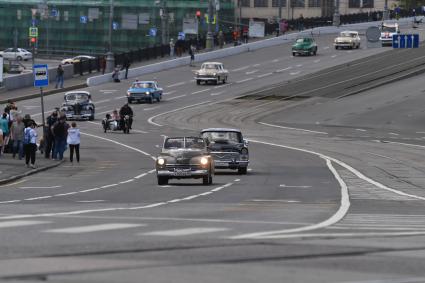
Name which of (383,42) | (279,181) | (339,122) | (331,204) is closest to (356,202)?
(331,204)

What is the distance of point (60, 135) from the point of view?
44062 mm

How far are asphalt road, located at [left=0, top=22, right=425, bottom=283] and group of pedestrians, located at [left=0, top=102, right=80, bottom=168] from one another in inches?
43.0

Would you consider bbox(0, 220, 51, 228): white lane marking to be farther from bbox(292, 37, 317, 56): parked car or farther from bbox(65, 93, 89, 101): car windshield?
bbox(292, 37, 317, 56): parked car

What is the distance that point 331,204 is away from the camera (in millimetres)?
26734

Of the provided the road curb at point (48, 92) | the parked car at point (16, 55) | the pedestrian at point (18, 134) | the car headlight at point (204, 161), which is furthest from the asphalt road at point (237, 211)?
the parked car at point (16, 55)

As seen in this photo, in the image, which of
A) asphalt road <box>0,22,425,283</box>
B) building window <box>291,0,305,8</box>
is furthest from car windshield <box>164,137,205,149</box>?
building window <box>291,0,305,8</box>

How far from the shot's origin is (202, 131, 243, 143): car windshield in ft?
129

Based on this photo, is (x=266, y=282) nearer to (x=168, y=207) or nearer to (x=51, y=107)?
(x=168, y=207)

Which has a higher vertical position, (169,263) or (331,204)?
(169,263)

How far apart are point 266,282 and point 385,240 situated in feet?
16.5

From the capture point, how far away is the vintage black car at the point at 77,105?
67.6 meters

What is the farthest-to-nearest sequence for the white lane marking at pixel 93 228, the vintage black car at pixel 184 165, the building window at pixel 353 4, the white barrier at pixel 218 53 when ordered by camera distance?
the building window at pixel 353 4 < the white barrier at pixel 218 53 < the vintage black car at pixel 184 165 < the white lane marking at pixel 93 228

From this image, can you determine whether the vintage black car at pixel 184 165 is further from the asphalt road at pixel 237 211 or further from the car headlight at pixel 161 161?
the asphalt road at pixel 237 211

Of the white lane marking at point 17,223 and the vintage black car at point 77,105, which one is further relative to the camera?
the vintage black car at point 77,105
